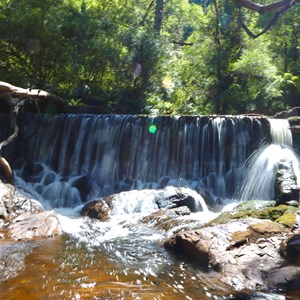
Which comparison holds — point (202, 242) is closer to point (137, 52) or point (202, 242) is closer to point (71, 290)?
point (71, 290)

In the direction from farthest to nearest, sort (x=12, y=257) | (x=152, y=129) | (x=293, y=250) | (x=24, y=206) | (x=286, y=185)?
(x=152, y=129) → (x=24, y=206) → (x=286, y=185) → (x=12, y=257) → (x=293, y=250)

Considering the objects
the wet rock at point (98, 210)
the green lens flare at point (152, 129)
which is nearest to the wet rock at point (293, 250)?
the wet rock at point (98, 210)

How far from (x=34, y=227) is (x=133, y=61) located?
11281 mm

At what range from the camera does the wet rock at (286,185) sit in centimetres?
807

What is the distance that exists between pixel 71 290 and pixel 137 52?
13.8 metres

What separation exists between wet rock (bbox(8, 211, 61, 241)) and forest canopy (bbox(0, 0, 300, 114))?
303 inches

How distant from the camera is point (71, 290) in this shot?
4402mm

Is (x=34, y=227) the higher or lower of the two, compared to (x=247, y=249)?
lower

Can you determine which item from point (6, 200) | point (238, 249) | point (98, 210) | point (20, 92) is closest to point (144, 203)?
point (98, 210)

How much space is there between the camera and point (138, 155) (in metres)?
12.4

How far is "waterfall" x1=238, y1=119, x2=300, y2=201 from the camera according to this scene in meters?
10.3

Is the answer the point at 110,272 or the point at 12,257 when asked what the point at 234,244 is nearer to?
the point at 110,272

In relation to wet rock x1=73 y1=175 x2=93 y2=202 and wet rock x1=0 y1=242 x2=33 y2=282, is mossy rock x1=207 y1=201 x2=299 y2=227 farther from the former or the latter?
wet rock x1=73 y1=175 x2=93 y2=202

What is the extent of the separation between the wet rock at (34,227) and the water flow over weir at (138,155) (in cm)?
300
